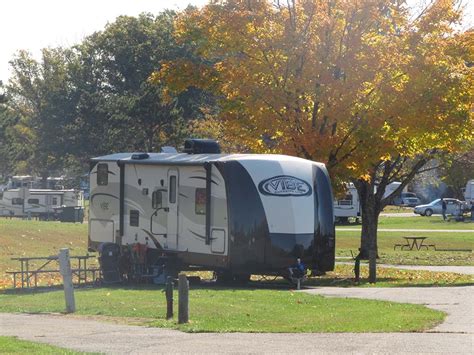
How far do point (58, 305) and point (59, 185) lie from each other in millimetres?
77130

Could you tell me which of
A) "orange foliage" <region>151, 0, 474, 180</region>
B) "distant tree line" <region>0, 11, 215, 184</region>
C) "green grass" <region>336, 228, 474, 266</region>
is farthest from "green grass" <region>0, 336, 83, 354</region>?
"distant tree line" <region>0, 11, 215, 184</region>

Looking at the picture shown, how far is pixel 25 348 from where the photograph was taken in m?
13.4

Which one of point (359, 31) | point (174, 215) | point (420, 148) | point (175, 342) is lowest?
point (175, 342)

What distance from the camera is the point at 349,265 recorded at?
34.0m

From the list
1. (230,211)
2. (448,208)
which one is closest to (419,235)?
(448,208)

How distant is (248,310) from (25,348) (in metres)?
6.20

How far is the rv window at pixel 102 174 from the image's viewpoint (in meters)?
28.3

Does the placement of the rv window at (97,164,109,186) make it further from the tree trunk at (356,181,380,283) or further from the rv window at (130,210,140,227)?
the tree trunk at (356,181,380,283)

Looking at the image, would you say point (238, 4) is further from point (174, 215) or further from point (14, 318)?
point (14, 318)

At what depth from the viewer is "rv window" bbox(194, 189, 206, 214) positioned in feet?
82.0

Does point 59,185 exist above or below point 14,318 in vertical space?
above

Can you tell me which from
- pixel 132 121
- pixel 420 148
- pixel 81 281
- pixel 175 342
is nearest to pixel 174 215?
pixel 81 281

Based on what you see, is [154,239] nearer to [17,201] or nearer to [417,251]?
[417,251]

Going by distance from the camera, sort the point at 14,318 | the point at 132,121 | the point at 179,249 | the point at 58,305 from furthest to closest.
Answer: the point at 132,121
the point at 179,249
the point at 58,305
the point at 14,318
